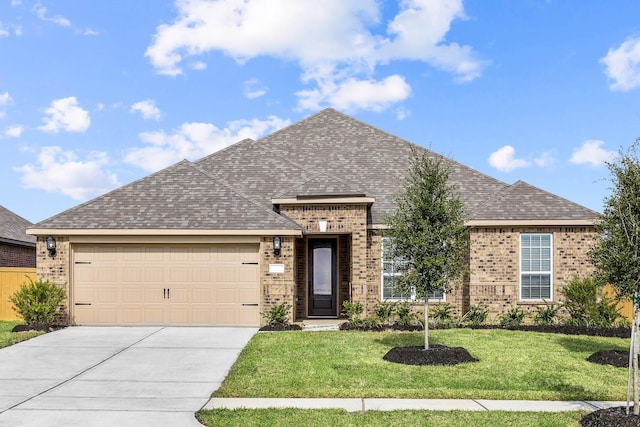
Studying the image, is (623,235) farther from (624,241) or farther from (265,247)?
(265,247)

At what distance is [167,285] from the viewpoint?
1602 cm

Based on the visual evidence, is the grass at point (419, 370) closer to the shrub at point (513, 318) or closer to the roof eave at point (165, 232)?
the shrub at point (513, 318)

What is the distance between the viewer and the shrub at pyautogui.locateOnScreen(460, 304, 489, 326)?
16438 mm

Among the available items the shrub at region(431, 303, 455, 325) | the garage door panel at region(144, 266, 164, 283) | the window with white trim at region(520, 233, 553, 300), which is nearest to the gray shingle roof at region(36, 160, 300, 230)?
the garage door panel at region(144, 266, 164, 283)

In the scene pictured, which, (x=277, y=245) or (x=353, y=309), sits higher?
(x=277, y=245)

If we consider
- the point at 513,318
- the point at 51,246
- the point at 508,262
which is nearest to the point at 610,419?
the point at 513,318

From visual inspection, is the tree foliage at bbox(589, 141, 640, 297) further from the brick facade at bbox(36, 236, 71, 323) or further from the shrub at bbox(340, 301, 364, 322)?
the brick facade at bbox(36, 236, 71, 323)

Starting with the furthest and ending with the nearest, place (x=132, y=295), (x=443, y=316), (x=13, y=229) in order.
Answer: (x=13, y=229) → (x=443, y=316) → (x=132, y=295)

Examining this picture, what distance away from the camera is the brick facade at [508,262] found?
1712 cm

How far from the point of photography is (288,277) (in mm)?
15867

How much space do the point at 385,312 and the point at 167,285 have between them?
607 centimetres

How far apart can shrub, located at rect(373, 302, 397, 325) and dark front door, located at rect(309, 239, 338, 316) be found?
219 centimetres

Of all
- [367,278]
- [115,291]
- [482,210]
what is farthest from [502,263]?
[115,291]

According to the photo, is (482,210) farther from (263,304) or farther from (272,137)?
(272,137)
